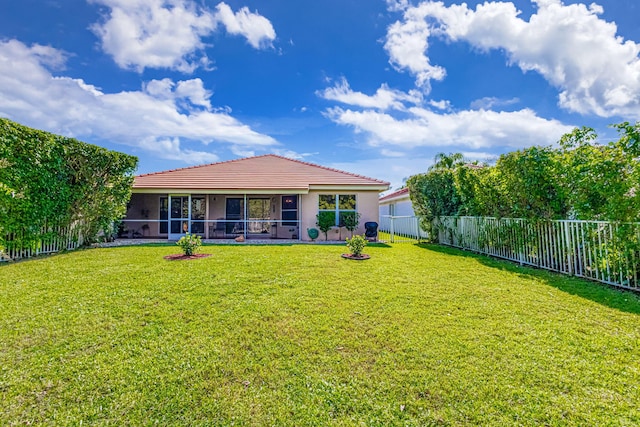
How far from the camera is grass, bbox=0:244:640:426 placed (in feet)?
9.29

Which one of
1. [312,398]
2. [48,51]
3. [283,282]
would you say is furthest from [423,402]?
[48,51]

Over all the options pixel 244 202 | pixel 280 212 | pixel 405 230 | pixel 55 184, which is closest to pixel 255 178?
pixel 244 202

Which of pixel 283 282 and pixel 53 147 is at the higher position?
pixel 53 147

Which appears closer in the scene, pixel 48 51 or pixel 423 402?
pixel 423 402

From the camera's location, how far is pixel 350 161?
107 feet

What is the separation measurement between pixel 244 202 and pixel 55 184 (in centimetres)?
850

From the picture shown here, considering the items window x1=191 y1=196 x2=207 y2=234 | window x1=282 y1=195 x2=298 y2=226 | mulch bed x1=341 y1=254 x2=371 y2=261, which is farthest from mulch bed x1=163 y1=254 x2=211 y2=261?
window x1=282 y1=195 x2=298 y2=226

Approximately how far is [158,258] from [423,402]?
9.54 metres

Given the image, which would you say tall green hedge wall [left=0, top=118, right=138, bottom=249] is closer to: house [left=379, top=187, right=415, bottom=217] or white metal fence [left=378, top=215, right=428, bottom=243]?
white metal fence [left=378, top=215, right=428, bottom=243]

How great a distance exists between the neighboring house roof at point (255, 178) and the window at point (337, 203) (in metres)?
0.64

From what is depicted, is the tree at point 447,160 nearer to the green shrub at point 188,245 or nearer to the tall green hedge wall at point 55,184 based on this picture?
the green shrub at point 188,245

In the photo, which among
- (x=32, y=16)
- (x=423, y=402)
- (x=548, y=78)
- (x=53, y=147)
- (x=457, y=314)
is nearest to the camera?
(x=423, y=402)

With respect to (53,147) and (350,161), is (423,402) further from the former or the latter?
(350,161)

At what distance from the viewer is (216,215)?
17891 millimetres
